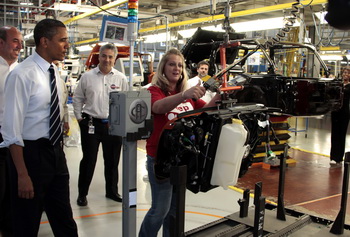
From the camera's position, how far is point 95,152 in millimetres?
4457

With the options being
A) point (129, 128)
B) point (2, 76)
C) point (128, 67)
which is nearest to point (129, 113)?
point (129, 128)

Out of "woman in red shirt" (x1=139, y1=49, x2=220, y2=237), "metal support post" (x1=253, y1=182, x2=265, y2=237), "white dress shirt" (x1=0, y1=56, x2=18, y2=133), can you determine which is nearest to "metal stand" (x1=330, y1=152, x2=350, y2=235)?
"metal support post" (x1=253, y1=182, x2=265, y2=237)

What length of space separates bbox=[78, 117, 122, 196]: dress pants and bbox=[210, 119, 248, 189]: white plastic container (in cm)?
231

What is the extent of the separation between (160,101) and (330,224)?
2465 millimetres

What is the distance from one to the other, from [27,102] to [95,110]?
2.05m

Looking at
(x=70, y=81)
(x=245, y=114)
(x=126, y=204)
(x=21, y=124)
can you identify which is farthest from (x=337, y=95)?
(x=70, y=81)

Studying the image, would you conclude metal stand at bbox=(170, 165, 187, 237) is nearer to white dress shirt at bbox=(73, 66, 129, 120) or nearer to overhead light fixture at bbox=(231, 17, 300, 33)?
white dress shirt at bbox=(73, 66, 129, 120)

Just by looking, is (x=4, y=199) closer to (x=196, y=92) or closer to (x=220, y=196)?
(x=196, y=92)

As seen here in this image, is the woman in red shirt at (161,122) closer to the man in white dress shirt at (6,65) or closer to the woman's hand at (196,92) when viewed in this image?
the woman's hand at (196,92)

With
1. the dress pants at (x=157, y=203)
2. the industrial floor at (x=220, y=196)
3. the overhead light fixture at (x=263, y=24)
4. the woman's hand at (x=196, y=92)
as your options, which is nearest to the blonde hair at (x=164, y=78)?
the woman's hand at (x=196, y=92)

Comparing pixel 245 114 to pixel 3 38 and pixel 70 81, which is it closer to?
pixel 3 38

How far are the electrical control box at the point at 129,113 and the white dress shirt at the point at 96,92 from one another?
222cm

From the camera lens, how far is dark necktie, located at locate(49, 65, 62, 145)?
8.04ft

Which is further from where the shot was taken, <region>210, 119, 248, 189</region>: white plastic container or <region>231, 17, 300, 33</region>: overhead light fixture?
<region>231, 17, 300, 33</region>: overhead light fixture
